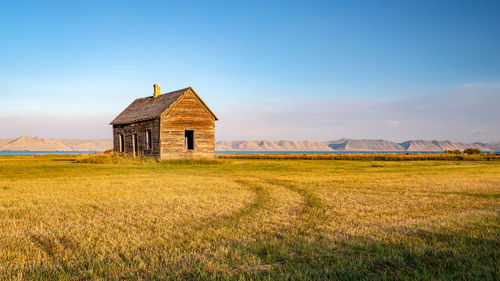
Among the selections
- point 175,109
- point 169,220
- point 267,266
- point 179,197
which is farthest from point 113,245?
point 175,109

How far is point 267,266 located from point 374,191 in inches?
321

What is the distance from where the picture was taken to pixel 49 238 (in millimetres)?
5199

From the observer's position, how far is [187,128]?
31.3 m

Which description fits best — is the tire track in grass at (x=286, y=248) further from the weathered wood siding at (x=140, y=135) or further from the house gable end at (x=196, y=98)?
the weathered wood siding at (x=140, y=135)

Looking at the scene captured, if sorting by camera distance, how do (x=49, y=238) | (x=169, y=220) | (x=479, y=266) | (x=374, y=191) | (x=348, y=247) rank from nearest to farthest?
(x=479, y=266), (x=348, y=247), (x=49, y=238), (x=169, y=220), (x=374, y=191)

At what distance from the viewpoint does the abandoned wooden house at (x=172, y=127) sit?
30.0m

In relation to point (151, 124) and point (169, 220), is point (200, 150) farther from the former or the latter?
point (169, 220)

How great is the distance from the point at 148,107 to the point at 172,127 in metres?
5.80

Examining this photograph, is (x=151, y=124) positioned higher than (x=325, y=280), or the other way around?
(x=151, y=124)

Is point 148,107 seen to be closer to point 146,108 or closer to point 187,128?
→ point 146,108

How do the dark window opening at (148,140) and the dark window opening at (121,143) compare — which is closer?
the dark window opening at (148,140)

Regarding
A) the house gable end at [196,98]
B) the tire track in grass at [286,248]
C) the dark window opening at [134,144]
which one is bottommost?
the tire track in grass at [286,248]

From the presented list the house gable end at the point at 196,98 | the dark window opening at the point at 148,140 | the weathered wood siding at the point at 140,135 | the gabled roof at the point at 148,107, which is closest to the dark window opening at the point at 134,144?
the weathered wood siding at the point at 140,135

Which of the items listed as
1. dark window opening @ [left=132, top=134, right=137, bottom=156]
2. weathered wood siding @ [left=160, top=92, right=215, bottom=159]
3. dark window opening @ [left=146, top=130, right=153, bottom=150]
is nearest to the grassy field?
weathered wood siding @ [left=160, top=92, right=215, bottom=159]
